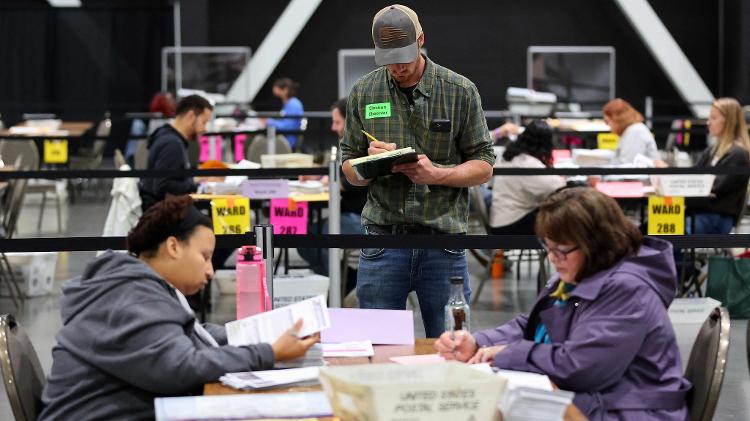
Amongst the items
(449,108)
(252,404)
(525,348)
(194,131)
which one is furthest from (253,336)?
(194,131)

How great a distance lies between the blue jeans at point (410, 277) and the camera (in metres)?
3.73

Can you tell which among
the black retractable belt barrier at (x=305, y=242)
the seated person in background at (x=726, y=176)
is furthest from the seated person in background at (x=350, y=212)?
the black retractable belt barrier at (x=305, y=242)

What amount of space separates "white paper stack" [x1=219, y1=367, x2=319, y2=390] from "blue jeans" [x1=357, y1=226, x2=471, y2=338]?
102 centimetres

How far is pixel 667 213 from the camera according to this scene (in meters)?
6.50

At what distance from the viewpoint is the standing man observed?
3.73m

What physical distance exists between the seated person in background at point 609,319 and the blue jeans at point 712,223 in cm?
465

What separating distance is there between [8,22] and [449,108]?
17.1 m

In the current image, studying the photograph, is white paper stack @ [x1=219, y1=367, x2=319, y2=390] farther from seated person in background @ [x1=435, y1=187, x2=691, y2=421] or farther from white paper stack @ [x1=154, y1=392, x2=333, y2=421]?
seated person in background @ [x1=435, y1=187, x2=691, y2=421]

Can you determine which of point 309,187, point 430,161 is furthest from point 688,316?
point 430,161

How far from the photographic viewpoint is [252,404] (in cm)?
240

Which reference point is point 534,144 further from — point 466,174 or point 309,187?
point 466,174

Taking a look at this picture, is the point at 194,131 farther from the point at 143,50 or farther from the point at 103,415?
the point at 143,50

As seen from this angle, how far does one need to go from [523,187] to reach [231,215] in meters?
1.90

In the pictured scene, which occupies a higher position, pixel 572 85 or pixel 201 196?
pixel 572 85
